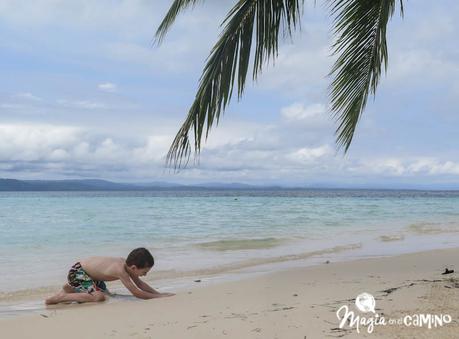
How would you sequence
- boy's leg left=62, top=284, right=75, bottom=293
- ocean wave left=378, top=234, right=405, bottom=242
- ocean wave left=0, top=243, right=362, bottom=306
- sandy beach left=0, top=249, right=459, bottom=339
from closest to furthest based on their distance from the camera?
sandy beach left=0, top=249, right=459, bottom=339 < boy's leg left=62, top=284, right=75, bottom=293 < ocean wave left=0, top=243, right=362, bottom=306 < ocean wave left=378, top=234, right=405, bottom=242

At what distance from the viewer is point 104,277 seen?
5.73 m

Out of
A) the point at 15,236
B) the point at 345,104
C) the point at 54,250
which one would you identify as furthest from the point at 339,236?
the point at 345,104

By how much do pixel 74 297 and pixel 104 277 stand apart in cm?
36

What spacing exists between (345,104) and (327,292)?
6.00ft

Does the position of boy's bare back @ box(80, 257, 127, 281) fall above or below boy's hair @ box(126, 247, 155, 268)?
below

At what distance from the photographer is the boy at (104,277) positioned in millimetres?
5531

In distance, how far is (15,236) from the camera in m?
15.2

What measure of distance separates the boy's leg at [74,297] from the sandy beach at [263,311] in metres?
0.15

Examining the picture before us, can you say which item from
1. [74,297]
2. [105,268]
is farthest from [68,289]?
[105,268]

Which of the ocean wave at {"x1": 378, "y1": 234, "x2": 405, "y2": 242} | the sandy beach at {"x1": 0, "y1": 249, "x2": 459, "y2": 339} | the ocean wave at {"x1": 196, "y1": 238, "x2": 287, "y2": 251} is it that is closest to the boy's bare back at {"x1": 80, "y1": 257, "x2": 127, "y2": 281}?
the sandy beach at {"x1": 0, "y1": 249, "x2": 459, "y2": 339}

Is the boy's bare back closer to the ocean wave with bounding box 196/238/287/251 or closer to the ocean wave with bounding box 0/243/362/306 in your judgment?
the ocean wave with bounding box 0/243/362/306

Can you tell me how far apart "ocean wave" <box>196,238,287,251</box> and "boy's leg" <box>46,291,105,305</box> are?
19.6 feet

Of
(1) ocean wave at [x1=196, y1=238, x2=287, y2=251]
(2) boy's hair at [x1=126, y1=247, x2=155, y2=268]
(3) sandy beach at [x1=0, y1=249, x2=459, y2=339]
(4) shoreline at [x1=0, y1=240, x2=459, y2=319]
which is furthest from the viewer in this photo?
(1) ocean wave at [x1=196, y1=238, x2=287, y2=251]

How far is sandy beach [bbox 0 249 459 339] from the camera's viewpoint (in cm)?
359
